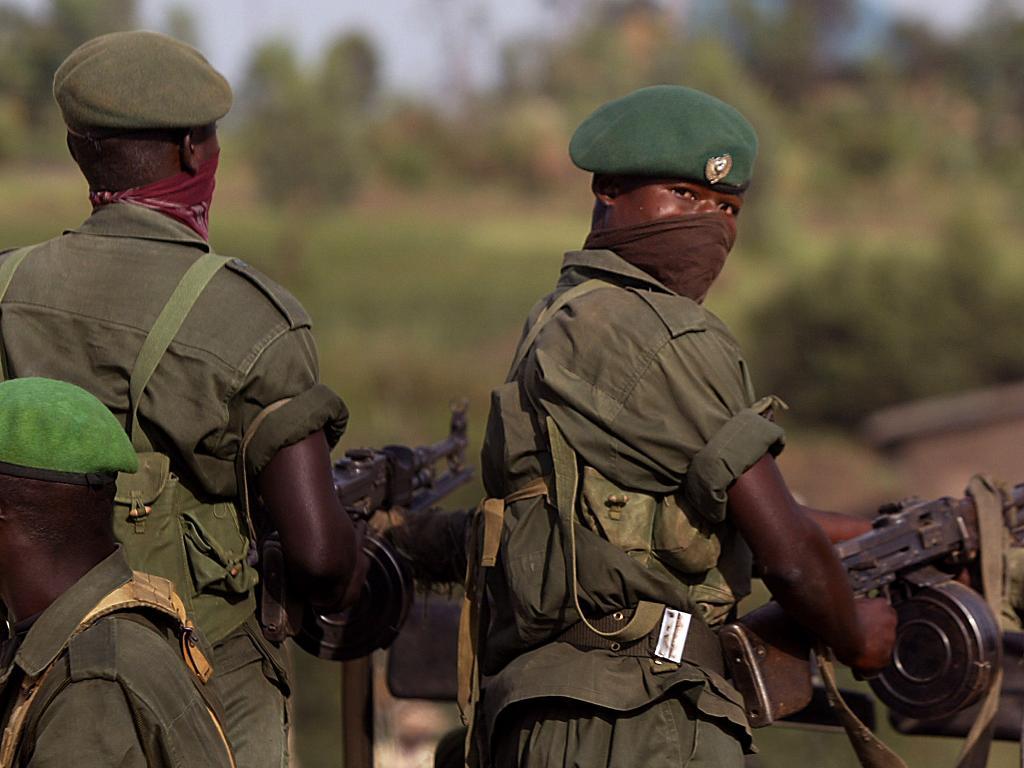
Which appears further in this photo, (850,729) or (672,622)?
(850,729)

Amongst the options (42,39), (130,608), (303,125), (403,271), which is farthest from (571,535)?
(303,125)

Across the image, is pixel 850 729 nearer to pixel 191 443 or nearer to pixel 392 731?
pixel 191 443

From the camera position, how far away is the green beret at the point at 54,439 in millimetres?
3018

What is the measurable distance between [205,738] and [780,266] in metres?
27.9

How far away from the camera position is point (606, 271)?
Result: 390 cm

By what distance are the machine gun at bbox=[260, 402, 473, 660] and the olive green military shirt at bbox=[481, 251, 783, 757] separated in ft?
1.63

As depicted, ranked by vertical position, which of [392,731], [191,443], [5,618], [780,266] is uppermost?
[191,443]

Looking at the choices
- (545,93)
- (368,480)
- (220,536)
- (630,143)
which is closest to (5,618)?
(220,536)

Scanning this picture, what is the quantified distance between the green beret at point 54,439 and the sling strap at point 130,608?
20 centimetres

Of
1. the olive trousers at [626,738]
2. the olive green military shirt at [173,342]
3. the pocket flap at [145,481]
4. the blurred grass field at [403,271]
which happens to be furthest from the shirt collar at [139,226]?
the blurred grass field at [403,271]

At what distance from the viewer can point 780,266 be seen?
30344mm

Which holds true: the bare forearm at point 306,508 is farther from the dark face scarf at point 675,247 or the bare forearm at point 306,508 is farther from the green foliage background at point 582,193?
the green foliage background at point 582,193

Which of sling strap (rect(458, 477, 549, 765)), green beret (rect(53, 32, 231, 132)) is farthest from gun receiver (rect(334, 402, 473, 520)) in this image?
green beret (rect(53, 32, 231, 132))

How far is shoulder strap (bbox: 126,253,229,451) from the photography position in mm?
3611
